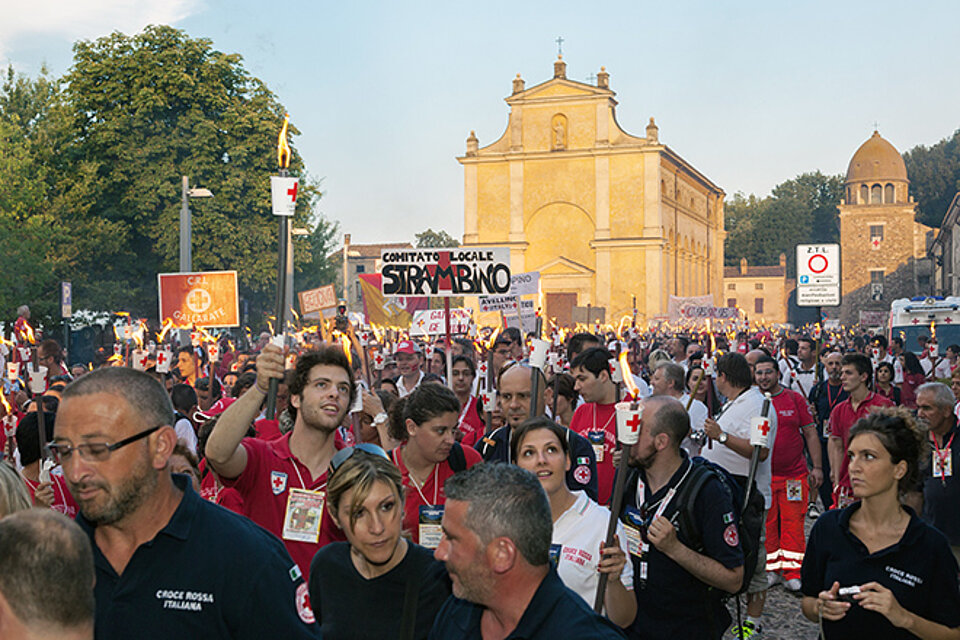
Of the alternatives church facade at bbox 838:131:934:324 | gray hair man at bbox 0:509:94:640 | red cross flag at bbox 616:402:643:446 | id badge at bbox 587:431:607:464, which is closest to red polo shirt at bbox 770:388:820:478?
id badge at bbox 587:431:607:464

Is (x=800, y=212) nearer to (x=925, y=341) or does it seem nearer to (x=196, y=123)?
(x=196, y=123)

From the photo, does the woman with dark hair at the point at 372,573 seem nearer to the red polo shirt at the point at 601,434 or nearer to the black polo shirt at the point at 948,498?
the red polo shirt at the point at 601,434

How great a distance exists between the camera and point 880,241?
80.2 metres

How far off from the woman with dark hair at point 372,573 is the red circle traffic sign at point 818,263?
12.5 m

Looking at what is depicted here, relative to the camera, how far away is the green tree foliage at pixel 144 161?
35.2 metres

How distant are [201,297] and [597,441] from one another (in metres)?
12.1

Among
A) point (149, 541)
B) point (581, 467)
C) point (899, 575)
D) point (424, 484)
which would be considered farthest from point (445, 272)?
point (149, 541)

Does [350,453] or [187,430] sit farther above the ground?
[350,453]

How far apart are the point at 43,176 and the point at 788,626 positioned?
32.5 meters

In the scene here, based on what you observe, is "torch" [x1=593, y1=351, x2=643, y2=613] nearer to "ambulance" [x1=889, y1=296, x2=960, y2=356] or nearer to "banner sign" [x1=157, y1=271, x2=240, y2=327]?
"banner sign" [x1=157, y1=271, x2=240, y2=327]

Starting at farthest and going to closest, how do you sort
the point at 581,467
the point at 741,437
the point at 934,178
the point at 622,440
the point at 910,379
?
the point at 934,178 → the point at 910,379 → the point at 741,437 → the point at 581,467 → the point at 622,440

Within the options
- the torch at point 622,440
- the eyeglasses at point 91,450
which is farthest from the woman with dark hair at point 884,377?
the eyeglasses at point 91,450

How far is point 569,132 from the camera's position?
61344 mm

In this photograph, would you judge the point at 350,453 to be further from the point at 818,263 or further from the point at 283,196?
the point at 818,263
